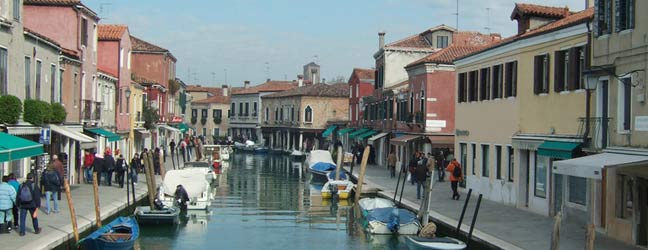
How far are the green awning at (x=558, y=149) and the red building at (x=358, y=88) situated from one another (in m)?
36.5

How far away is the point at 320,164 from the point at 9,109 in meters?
24.3

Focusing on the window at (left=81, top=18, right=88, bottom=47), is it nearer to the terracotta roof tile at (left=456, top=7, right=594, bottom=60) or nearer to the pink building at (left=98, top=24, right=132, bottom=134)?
the pink building at (left=98, top=24, right=132, bottom=134)

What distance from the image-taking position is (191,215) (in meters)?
25.6

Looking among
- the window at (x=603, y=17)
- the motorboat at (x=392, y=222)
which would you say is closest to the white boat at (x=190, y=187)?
the motorboat at (x=392, y=222)

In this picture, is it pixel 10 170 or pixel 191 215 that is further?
pixel 191 215

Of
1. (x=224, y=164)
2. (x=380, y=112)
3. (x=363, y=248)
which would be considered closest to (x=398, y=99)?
(x=380, y=112)

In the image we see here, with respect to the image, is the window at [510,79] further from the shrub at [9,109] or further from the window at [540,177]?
the shrub at [9,109]

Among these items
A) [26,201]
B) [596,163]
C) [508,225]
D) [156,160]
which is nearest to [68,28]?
[156,160]

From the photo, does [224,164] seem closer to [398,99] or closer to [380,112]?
[380,112]

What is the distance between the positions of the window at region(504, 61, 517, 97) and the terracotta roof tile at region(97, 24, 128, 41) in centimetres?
1982

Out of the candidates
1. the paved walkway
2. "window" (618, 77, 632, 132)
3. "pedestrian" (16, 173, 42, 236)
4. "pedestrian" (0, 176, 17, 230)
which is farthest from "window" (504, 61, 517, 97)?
"pedestrian" (0, 176, 17, 230)

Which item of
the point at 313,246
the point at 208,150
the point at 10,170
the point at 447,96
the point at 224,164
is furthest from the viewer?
the point at 208,150

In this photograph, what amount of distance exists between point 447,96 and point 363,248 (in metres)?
17.5

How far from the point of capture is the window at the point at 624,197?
16.8 m
